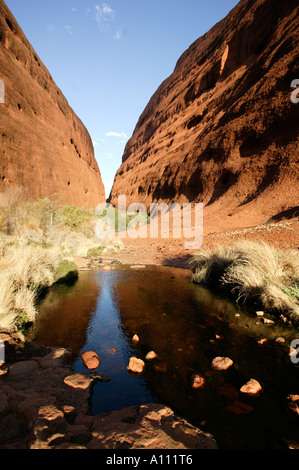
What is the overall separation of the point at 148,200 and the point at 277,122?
18087mm

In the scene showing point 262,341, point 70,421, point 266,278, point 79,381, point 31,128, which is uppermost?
point 31,128

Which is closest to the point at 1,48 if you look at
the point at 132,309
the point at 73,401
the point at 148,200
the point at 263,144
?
the point at 148,200

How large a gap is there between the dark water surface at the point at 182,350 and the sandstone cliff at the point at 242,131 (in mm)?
8407

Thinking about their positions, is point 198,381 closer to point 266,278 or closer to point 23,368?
point 23,368

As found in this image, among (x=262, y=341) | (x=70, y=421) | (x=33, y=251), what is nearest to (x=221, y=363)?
(x=262, y=341)

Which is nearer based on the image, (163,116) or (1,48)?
(1,48)

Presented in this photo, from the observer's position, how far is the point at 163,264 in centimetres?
991

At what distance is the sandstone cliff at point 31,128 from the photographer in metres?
18.0

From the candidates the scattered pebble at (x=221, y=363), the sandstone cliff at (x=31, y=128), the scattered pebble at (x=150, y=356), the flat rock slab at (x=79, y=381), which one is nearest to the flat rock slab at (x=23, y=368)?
the flat rock slab at (x=79, y=381)

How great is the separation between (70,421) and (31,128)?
25887 mm

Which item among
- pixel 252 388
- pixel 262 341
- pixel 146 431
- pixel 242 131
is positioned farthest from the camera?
pixel 242 131

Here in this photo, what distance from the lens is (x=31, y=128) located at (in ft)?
70.8

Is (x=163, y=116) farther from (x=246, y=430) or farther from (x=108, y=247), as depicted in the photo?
(x=246, y=430)

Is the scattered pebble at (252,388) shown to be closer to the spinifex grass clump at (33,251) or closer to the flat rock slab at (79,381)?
the flat rock slab at (79,381)
